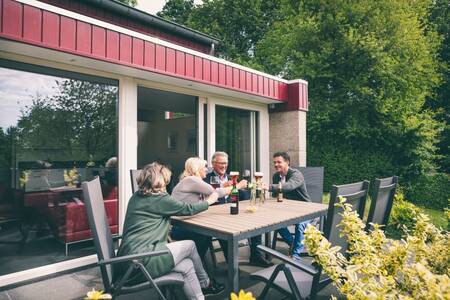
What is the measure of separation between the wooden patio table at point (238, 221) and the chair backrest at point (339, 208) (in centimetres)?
52

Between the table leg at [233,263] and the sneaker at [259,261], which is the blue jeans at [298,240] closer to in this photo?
the sneaker at [259,261]

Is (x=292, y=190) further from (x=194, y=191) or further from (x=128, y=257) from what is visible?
(x=128, y=257)

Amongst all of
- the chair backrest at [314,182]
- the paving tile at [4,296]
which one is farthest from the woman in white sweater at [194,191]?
the chair backrest at [314,182]

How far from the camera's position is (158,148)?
11078 millimetres

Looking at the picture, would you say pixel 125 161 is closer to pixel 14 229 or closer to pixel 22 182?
pixel 22 182

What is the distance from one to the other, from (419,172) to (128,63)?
949cm

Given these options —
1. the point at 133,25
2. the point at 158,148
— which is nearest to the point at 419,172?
the point at 158,148

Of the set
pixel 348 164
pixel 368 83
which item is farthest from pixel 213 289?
pixel 368 83

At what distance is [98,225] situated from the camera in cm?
199

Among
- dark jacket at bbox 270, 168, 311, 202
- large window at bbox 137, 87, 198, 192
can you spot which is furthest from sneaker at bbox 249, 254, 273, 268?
large window at bbox 137, 87, 198, 192

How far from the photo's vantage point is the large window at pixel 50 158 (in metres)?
3.28

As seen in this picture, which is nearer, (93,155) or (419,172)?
(93,155)

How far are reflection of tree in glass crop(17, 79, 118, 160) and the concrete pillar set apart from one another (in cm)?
358

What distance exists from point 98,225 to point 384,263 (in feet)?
5.53
